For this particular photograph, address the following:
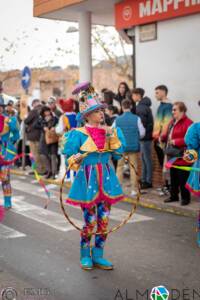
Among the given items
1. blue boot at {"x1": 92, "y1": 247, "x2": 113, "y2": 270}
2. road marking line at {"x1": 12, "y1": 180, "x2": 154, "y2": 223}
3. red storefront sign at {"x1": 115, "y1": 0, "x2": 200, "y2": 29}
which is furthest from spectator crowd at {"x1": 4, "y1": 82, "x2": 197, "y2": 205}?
blue boot at {"x1": 92, "y1": 247, "x2": 113, "y2": 270}

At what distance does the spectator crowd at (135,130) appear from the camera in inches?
369

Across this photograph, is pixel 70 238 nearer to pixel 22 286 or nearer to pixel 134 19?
pixel 22 286

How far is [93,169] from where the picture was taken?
5.73 m

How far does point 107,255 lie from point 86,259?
1.86 feet

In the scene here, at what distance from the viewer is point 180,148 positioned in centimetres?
923

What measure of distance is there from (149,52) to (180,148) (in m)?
3.63

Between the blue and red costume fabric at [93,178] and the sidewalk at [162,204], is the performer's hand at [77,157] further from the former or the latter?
the sidewalk at [162,204]

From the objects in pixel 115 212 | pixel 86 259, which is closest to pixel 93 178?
pixel 86 259

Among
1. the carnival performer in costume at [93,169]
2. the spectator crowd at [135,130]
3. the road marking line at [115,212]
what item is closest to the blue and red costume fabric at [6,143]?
the spectator crowd at [135,130]

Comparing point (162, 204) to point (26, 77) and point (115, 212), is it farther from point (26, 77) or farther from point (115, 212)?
point (26, 77)

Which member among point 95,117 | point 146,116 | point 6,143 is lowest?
point 6,143

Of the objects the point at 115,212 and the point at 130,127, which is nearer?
the point at 115,212

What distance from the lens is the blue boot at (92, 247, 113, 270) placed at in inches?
229

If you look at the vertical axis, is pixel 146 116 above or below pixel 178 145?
above
